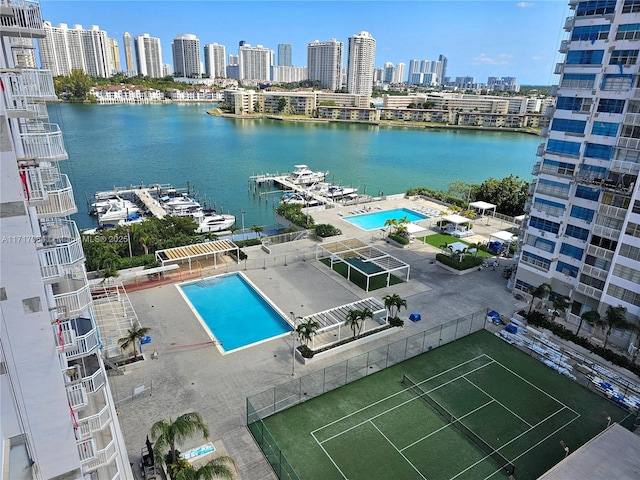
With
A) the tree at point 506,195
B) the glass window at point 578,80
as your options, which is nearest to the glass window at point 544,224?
the glass window at point 578,80

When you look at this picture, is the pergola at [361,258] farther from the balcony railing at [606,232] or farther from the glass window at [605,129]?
the glass window at [605,129]

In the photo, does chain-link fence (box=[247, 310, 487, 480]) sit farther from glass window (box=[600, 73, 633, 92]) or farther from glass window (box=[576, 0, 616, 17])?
glass window (box=[576, 0, 616, 17])

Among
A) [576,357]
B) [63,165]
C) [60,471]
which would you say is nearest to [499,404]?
[576,357]

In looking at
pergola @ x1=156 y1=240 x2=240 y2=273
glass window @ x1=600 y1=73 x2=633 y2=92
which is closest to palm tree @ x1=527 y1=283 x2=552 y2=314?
glass window @ x1=600 y1=73 x2=633 y2=92

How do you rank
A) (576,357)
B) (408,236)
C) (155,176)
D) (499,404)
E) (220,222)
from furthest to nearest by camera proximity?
(155,176) → (220,222) → (408,236) → (576,357) → (499,404)

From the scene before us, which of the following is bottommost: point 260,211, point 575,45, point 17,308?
point 260,211

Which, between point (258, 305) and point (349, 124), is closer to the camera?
point (258, 305)

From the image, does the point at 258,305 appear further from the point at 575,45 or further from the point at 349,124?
the point at 349,124

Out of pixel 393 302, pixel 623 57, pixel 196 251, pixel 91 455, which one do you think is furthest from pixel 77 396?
pixel 623 57
